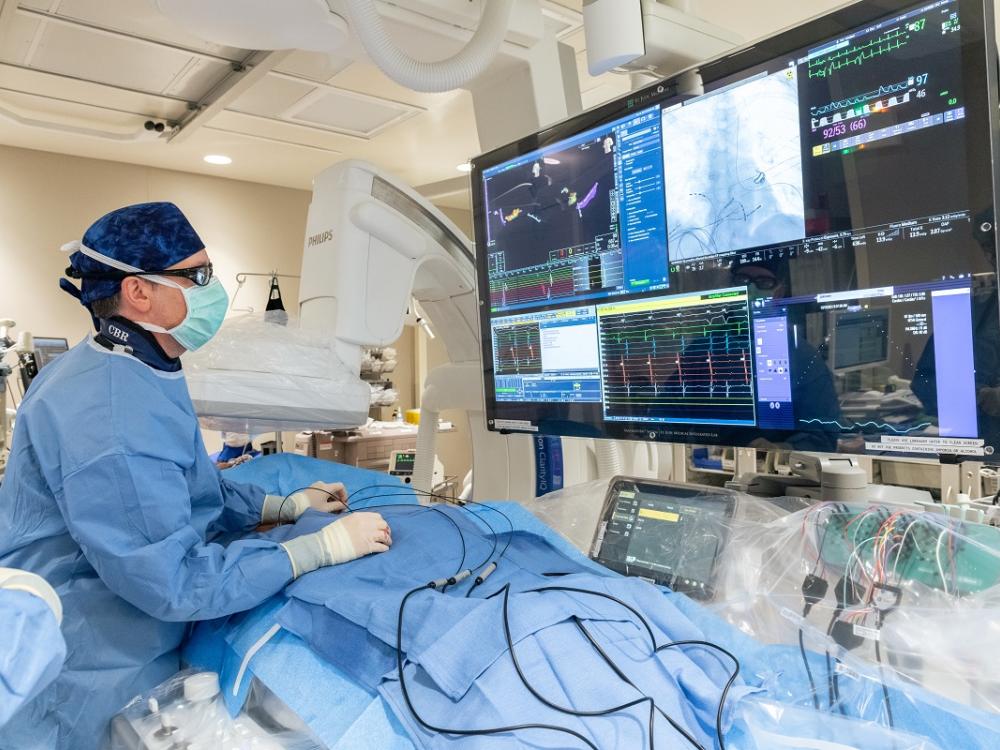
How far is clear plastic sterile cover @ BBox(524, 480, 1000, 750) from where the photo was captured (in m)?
0.71

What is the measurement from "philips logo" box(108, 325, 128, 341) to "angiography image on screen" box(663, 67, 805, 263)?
3.30 ft

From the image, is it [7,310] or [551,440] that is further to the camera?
[7,310]

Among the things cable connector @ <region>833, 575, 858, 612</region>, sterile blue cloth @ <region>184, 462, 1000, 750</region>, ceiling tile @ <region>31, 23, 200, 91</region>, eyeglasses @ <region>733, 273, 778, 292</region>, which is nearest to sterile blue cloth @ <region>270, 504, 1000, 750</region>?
sterile blue cloth @ <region>184, 462, 1000, 750</region>

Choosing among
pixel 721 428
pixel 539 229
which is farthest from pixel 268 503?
pixel 721 428

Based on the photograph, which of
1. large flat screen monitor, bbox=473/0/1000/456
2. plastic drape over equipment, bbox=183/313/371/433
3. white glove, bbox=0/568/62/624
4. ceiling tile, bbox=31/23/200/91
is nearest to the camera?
white glove, bbox=0/568/62/624

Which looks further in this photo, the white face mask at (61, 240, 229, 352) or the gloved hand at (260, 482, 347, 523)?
the gloved hand at (260, 482, 347, 523)

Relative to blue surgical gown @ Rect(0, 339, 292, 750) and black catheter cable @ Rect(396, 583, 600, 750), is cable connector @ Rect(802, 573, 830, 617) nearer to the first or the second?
black catheter cable @ Rect(396, 583, 600, 750)

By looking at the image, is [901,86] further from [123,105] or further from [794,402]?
[123,105]

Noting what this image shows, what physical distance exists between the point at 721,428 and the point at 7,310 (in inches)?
206

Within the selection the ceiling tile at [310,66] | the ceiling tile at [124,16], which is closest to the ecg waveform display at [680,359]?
the ceiling tile at [124,16]

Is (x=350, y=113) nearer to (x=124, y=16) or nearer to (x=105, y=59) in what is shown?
(x=105, y=59)

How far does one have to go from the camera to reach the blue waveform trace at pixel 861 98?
0.92 metres

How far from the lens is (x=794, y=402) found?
1.05 metres

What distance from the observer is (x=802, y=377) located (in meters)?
1.04
